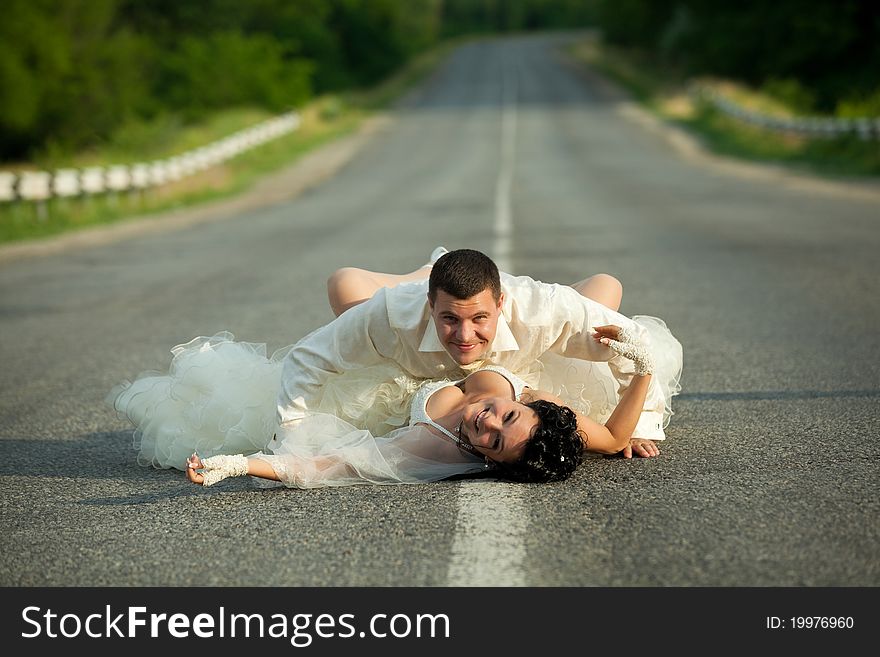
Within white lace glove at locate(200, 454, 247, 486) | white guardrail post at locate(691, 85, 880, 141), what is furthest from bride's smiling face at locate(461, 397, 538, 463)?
white guardrail post at locate(691, 85, 880, 141)

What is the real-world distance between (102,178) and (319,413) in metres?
17.2

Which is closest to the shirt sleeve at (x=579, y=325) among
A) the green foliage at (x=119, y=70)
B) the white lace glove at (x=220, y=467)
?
the white lace glove at (x=220, y=467)

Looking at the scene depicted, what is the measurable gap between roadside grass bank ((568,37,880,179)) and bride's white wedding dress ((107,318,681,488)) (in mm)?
19924

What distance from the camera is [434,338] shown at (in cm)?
493

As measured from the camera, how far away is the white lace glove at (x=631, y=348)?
16.3ft

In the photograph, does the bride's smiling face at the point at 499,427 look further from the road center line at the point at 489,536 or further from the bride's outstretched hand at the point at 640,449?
the bride's outstretched hand at the point at 640,449

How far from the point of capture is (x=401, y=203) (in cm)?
2191

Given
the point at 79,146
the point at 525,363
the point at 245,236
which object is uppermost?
the point at 525,363

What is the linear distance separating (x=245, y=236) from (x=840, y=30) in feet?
123

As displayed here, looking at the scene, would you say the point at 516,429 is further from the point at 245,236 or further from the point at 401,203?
the point at 401,203

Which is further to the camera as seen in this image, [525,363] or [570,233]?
[570,233]

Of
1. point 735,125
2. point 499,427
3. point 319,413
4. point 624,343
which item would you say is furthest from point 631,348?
point 735,125
